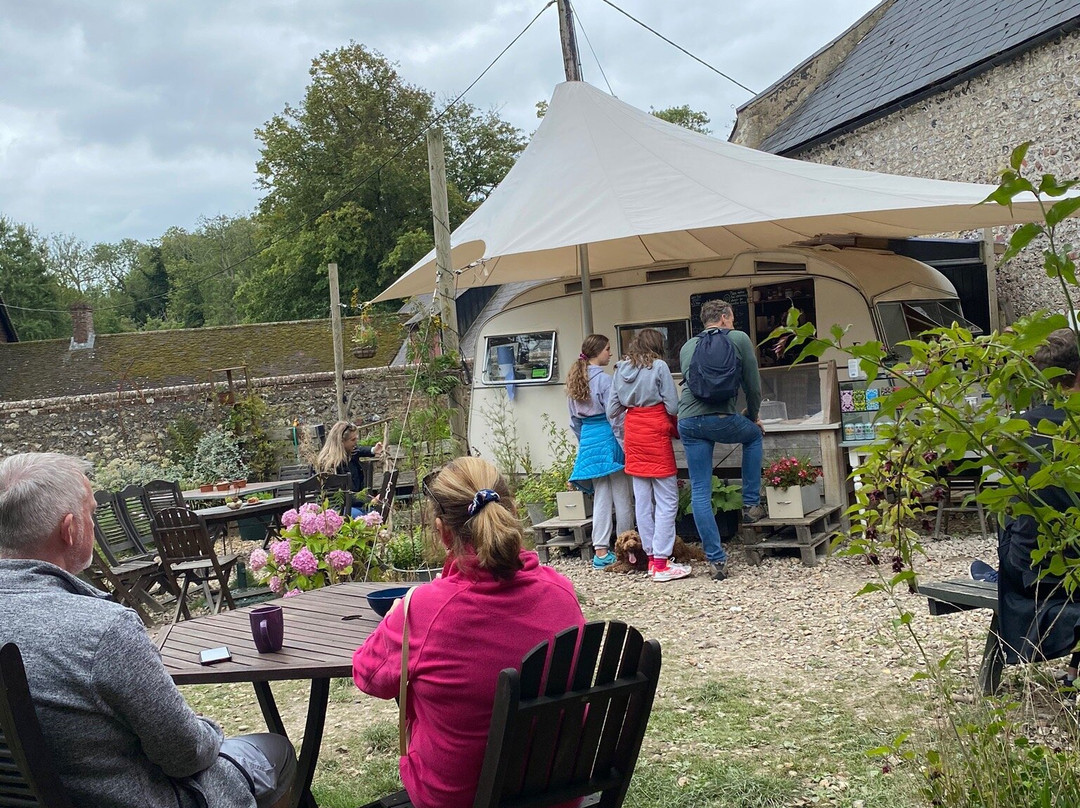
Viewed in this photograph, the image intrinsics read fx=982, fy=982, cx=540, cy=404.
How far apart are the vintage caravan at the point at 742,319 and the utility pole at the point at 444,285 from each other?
2.86m

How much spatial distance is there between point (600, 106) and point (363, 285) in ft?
77.4

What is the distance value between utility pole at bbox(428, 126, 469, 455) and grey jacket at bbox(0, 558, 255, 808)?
195 inches

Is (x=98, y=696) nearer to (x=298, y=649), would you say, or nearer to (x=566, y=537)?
(x=298, y=649)

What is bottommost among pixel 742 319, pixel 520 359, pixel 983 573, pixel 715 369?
pixel 983 573

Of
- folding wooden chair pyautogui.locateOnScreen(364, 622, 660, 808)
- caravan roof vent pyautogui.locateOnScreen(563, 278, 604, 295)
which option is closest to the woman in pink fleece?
folding wooden chair pyautogui.locateOnScreen(364, 622, 660, 808)

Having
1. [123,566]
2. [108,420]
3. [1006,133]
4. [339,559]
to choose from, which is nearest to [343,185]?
[108,420]

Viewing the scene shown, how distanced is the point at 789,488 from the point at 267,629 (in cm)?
509

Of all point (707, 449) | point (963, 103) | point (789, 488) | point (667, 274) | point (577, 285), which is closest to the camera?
point (707, 449)

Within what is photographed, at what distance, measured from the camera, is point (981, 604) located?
12.5 feet

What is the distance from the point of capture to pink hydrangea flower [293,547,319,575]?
219 inches

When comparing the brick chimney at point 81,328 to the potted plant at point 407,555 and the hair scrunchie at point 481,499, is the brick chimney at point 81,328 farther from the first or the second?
the hair scrunchie at point 481,499

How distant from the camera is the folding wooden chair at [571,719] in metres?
2.11

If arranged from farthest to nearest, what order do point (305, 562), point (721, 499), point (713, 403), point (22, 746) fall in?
point (721, 499), point (713, 403), point (305, 562), point (22, 746)

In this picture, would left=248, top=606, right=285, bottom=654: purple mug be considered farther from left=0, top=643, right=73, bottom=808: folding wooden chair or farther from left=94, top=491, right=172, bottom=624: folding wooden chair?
left=94, top=491, right=172, bottom=624: folding wooden chair
